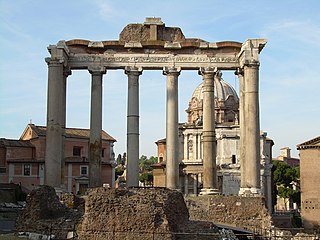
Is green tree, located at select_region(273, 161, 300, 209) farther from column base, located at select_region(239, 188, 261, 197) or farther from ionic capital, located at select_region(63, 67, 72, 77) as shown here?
ionic capital, located at select_region(63, 67, 72, 77)

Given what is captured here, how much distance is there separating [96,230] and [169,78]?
11.6 metres

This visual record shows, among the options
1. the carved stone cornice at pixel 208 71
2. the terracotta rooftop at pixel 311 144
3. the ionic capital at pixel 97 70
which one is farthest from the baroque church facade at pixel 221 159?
the ionic capital at pixel 97 70

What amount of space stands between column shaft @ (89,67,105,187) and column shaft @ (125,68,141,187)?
4.37ft

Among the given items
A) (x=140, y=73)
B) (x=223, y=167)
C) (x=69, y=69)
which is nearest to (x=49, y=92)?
(x=69, y=69)

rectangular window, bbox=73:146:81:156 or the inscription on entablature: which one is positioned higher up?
the inscription on entablature

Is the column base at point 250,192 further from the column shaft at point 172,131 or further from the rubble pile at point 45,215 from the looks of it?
the rubble pile at point 45,215

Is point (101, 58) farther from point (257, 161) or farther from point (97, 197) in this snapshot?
point (97, 197)

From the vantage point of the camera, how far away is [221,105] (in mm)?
60094

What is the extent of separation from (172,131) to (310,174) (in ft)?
79.9

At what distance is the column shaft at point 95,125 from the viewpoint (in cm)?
2636

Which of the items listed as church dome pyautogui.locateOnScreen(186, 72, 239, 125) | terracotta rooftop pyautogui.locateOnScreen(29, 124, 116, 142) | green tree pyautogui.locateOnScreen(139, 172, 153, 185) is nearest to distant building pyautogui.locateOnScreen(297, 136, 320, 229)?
church dome pyautogui.locateOnScreen(186, 72, 239, 125)

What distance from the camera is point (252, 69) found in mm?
25531

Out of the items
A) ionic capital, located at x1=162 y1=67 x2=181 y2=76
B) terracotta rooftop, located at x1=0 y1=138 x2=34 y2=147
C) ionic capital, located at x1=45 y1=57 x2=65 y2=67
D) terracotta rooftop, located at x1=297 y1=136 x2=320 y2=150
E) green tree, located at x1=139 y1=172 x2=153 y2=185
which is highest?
ionic capital, located at x1=45 y1=57 x2=65 y2=67

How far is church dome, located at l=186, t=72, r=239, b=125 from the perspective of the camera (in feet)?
197
